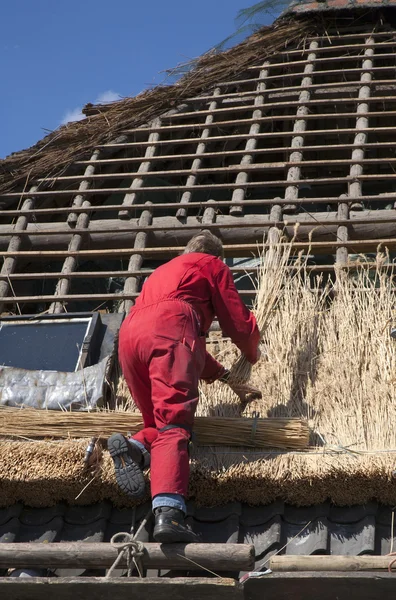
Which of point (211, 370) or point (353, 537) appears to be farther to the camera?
point (211, 370)

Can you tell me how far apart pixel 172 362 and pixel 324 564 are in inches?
39.7

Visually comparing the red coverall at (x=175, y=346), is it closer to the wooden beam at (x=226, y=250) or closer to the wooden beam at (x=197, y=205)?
the wooden beam at (x=226, y=250)

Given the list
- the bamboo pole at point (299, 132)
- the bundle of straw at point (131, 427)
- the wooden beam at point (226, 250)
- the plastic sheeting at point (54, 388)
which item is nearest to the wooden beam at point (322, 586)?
the bundle of straw at point (131, 427)

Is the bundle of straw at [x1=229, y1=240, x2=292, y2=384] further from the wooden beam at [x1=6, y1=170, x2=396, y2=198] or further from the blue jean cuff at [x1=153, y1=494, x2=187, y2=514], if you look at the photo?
the blue jean cuff at [x1=153, y1=494, x2=187, y2=514]

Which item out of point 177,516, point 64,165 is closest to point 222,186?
point 64,165

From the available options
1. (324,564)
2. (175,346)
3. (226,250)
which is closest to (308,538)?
(324,564)

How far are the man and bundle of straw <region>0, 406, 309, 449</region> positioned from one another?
0.51 feet

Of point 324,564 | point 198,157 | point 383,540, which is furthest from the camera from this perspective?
point 198,157

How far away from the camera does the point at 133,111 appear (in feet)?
21.8

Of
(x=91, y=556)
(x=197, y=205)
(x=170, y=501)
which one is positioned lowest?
(x=91, y=556)

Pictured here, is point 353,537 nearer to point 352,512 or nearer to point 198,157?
point 352,512

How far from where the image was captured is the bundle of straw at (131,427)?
3.56m

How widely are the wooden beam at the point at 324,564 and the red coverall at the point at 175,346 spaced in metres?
0.53

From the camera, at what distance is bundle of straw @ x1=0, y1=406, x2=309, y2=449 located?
11.7 ft
